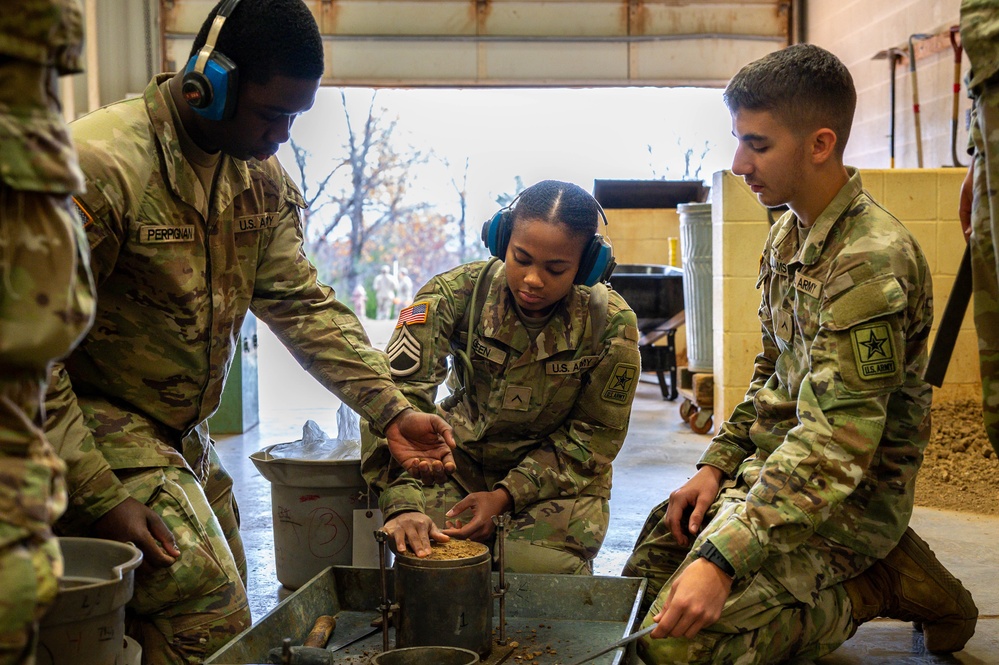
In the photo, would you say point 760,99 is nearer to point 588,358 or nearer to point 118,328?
point 588,358

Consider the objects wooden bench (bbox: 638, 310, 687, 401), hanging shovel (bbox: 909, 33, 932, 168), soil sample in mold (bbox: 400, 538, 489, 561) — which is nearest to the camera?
soil sample in mold (bbox: 400, 538, 489, 561)

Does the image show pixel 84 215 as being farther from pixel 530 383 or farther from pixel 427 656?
pixel 530 383

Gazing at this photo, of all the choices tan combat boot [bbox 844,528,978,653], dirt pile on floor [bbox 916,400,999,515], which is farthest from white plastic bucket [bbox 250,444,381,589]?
dirt pile on floor [bbox 916,400,999,515]

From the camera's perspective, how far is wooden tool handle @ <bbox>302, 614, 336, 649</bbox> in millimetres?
2051

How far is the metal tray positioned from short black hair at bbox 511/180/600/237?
854mm

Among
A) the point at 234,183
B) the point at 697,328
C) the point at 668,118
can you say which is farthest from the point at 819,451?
the point at 668,118

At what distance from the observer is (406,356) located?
8.61ft

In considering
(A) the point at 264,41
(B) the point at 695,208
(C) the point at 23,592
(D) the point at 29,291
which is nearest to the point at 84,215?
(A) the point at 264,41

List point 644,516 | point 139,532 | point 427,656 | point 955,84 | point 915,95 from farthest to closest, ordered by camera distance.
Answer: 1. point 915,95
2. point 955,84
3. point 644,516
4. point 139,532
5. point 427,656

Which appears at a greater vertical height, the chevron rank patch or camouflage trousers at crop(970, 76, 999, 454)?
camouflage trousers at crop(970, 76, 999, 454)

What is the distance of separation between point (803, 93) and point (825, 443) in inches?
30.1

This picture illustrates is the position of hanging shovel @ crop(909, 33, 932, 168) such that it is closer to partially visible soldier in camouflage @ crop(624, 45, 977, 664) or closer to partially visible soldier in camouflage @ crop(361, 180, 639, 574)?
partially visible soldier in camouflage @ crop(361, 180, 639, 574)

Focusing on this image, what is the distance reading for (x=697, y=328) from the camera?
5898mm

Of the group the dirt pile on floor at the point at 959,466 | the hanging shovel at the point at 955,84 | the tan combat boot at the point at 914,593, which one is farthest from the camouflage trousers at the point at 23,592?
the hanging shovel at the point at 955,84
